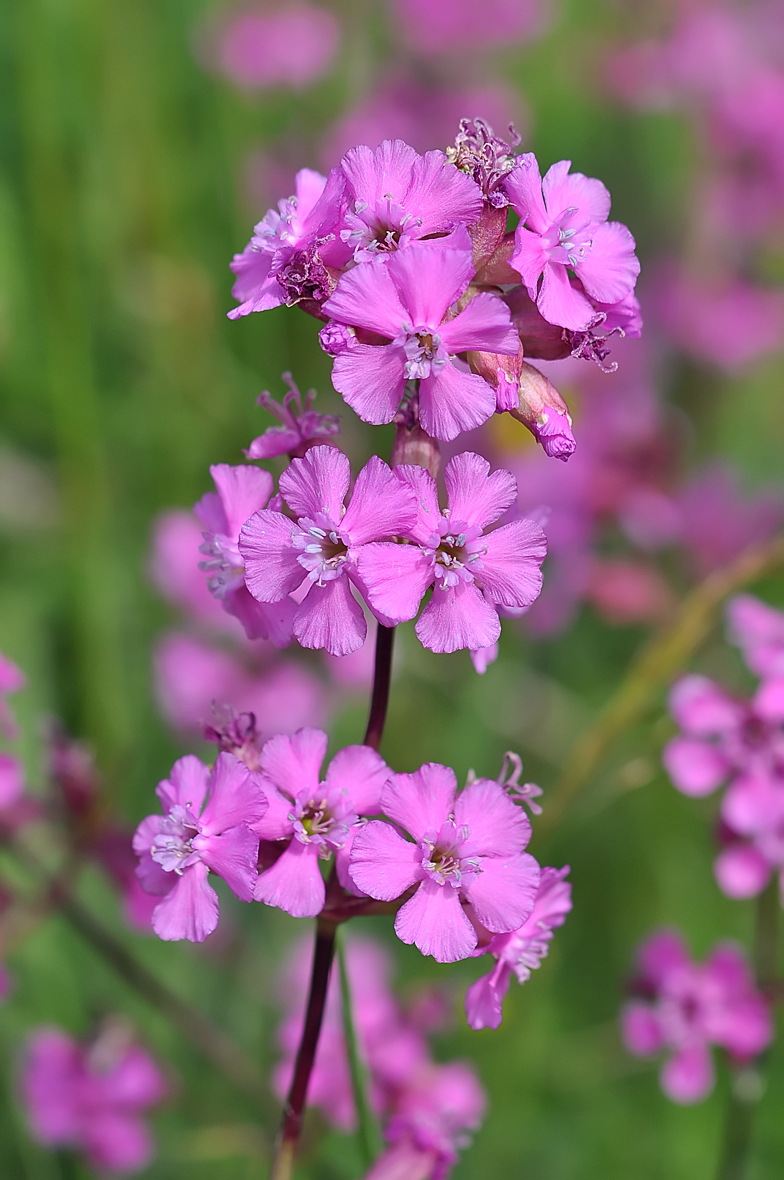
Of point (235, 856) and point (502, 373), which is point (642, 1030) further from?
point (502, 373)

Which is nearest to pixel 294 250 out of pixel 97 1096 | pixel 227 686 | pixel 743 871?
pixel 743 871

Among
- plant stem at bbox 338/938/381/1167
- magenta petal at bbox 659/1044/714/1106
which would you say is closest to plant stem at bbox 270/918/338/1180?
plant stem at bbox 338/938/381/1167

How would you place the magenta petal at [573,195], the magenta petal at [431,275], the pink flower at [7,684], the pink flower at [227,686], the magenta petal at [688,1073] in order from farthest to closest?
1. the pink flower at [227,686]
2. the magenta petal at [688,1073]
3. the pink flower at [7,684]
4. the magenta petal at [573,195]
5. the magenta petal at [431,275]

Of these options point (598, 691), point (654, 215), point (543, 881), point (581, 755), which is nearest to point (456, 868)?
point (543, 881)

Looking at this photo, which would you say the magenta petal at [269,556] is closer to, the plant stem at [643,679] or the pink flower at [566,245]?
the pink flower at [566,245]

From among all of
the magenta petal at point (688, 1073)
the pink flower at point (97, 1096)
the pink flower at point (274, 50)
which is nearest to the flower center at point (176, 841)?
the magenta petal at point (688, 1073)

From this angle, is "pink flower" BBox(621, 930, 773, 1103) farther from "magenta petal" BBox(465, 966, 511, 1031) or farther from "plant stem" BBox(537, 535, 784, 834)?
"magenta petal" BBox(465, 966, 511, 1031)
